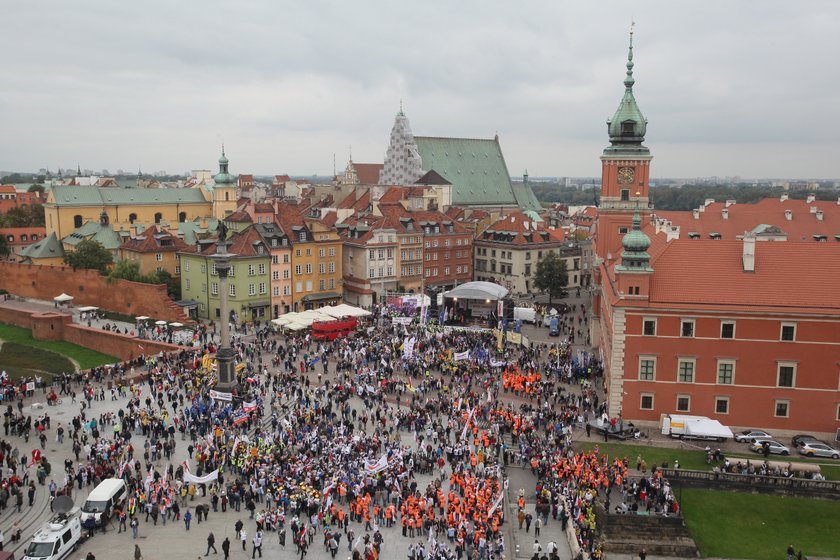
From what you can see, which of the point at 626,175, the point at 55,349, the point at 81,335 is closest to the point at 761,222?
the point at 626,175

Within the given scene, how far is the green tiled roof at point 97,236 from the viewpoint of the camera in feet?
246

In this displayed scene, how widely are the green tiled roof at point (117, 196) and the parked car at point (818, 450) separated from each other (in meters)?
77.6

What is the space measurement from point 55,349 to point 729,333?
47.6 m

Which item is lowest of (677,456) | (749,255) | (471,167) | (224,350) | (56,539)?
(677,456)

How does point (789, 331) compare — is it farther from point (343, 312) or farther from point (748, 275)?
point (343, 312)

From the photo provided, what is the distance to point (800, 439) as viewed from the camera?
1467 inches

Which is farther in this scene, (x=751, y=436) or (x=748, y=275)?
(x=748, y=275)

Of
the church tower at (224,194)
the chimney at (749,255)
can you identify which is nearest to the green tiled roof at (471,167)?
the church tower at (224,194)

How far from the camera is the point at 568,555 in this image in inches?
1079

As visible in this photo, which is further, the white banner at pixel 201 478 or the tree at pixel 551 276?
the tree at pixel 551 276

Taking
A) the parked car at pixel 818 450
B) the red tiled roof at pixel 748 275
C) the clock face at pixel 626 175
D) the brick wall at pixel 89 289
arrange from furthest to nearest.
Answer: the brick wall at pixel 89 289 → the clock face at pixel 626 175 → the red tiled roof at pixel 748 275 → the parked car at pixel 818 450

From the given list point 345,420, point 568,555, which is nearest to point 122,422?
point 345,420

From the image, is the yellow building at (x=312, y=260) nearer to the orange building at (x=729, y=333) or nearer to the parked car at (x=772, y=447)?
the orange building at (x=729, y=333)

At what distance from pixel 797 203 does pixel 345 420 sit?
4714cm
